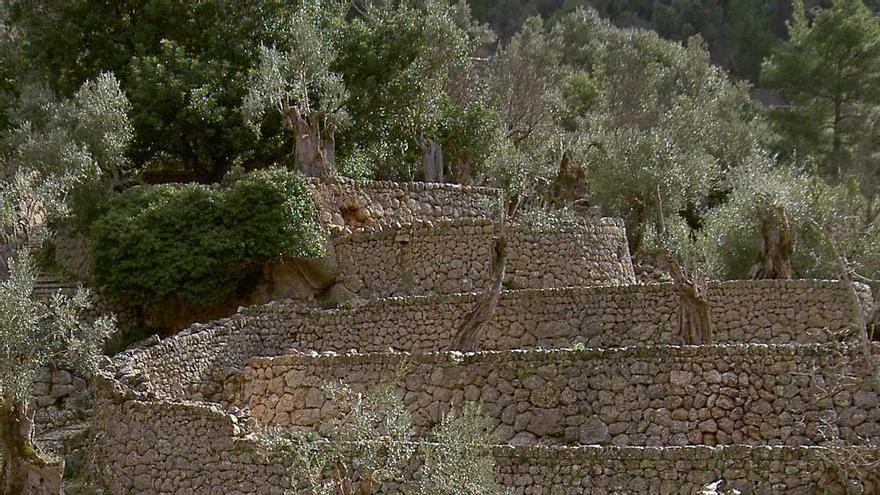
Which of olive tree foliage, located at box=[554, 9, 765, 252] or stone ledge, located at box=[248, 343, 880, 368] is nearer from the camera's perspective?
stone ledge, located at box=[248, 343, 880, 368]

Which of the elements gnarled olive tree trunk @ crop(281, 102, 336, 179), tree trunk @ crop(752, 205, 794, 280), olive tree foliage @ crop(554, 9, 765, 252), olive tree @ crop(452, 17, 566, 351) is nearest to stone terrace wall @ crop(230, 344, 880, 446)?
olive tree @ crop(452, 17, 566, 351)

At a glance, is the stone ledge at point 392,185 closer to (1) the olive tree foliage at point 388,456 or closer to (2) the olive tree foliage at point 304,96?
(2) the olive tree foliage at point 304,96

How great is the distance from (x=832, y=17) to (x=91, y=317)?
109 ft

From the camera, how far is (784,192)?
2708 cm

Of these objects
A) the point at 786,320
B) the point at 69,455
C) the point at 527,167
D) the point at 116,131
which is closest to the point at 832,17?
the point at 527,167

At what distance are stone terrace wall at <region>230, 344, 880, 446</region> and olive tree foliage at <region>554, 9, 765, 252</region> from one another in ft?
30.3

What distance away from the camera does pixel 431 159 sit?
35625 mm

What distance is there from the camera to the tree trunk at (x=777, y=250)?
2509 centimetres

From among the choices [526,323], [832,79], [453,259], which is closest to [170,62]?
[453,259]

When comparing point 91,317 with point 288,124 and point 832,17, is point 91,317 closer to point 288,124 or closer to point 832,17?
point 288,124

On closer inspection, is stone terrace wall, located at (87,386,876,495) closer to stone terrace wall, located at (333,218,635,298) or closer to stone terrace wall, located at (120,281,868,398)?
stone terrace wall, located at (120,281,868,398)

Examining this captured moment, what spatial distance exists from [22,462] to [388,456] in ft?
21.3

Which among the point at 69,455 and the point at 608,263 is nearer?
the point at 69,455

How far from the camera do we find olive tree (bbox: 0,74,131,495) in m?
17.5
